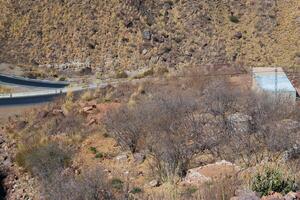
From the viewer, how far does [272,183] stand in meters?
14.4

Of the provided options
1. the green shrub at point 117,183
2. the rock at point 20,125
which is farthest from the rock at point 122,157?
the rock at point 20,125

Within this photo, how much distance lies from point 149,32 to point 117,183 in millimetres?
41148

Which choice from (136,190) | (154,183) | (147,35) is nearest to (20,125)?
(154,183)

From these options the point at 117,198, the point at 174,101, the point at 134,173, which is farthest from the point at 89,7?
the point at 117,198

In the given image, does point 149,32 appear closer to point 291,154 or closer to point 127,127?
point 127,127

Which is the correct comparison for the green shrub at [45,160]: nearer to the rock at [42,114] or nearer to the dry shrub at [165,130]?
the dry shrub at [165,130]

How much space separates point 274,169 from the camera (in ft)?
49.9

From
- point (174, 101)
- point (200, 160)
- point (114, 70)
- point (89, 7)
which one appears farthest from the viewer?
point (89, 7)

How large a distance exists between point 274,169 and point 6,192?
14.0 m

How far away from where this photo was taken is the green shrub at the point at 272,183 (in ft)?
A: 47.4

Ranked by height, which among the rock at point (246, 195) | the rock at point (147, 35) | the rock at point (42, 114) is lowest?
the rock at point (42, 114)

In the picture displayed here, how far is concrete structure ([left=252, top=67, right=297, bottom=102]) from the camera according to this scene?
30.7 m

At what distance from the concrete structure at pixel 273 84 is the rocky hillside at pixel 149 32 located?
1765 cm

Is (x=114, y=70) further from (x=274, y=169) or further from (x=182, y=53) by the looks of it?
(x=274, y=169)
